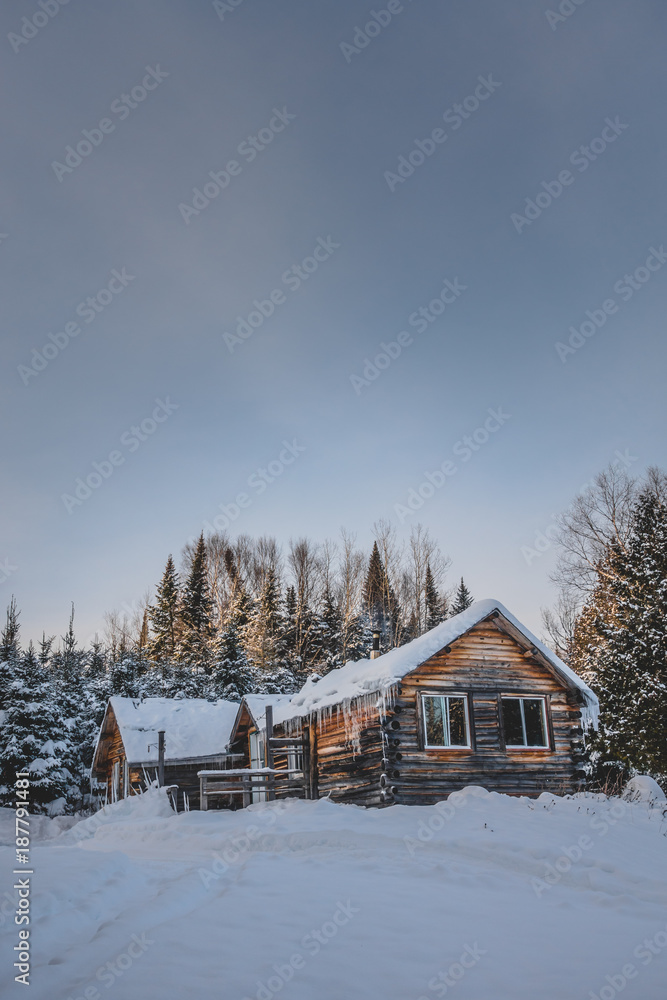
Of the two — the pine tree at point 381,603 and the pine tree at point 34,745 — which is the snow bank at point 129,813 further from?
the pine tree at point 381,603

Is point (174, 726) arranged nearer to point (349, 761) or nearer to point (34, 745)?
point (34, 745)

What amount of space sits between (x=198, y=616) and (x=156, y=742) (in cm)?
1964

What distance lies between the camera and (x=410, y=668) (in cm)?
1800

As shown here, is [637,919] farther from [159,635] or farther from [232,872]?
[159,635]

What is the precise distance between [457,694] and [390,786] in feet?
10.1

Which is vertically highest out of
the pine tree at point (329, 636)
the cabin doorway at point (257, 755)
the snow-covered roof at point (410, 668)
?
the pine tree at point (329, 636)

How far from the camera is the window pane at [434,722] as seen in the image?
18.5 meters

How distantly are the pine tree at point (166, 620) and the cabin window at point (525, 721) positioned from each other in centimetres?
3183

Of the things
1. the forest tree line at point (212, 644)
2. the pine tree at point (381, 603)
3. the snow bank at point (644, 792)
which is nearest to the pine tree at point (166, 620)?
the forest tree line at point (212, 644)

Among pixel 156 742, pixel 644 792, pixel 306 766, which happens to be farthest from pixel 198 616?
pixel 644 792

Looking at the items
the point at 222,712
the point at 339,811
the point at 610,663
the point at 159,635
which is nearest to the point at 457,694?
the point at 339,811

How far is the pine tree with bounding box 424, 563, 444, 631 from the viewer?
44.1 m

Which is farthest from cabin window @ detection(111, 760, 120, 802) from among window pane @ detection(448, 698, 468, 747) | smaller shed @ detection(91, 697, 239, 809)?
window pane @ detection(448, 698, 468, 747)

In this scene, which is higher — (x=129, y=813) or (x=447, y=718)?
(x=447, y=718)
